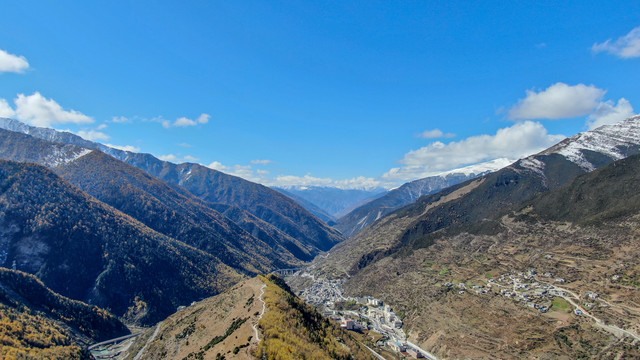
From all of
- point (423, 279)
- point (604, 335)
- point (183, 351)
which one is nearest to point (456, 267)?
point (423, 279)

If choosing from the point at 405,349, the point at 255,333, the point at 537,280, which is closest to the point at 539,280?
the point at 537,280

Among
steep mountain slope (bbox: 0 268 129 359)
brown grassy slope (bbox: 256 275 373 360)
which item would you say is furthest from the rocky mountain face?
steep mountain slope (bbox: 0 268 129 359)

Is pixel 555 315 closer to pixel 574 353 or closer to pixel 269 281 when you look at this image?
pixel 574 353

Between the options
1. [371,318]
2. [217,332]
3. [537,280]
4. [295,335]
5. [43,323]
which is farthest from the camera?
[371,318]

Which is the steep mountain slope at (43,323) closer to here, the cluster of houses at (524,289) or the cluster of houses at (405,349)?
the cluster of houses at (405,349)

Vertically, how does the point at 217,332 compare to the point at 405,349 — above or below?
above

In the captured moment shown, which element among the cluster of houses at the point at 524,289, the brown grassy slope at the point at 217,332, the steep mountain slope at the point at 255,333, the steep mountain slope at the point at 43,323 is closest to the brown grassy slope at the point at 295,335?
the steep mountain slope at the point at 255,333

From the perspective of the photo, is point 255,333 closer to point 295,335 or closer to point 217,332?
point 295,335
